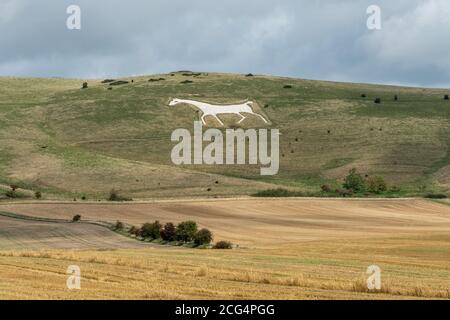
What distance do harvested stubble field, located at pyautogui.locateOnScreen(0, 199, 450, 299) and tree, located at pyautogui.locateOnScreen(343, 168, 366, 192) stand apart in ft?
56.2

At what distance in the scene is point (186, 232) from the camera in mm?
68938

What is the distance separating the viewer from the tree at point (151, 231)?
70.7 metres

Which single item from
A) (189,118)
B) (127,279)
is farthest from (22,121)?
(127,279)

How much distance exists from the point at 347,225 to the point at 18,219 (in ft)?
101

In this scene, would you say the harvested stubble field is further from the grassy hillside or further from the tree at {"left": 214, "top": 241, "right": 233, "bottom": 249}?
the grassy hillside

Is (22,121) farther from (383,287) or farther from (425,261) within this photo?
(383,287)

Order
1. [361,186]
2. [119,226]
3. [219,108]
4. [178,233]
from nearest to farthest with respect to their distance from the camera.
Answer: [178,233] → [119,226] → [361,186] → [219,108]

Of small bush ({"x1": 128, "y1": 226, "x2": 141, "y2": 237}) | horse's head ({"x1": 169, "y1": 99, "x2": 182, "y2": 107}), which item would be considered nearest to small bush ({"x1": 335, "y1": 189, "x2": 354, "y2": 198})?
small bush ({"x1": 128, "y1": 226, "x2": 141, "y2": 237})

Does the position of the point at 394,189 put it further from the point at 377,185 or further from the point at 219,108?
the point at 219,108

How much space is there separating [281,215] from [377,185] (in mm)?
28228

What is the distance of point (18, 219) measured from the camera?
3260 inches

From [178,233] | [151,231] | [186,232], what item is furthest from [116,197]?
[186,232]

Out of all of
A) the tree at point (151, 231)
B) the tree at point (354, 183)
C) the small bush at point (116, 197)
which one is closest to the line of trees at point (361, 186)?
the tree at point (354, 183)

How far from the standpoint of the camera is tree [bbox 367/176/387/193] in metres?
116
